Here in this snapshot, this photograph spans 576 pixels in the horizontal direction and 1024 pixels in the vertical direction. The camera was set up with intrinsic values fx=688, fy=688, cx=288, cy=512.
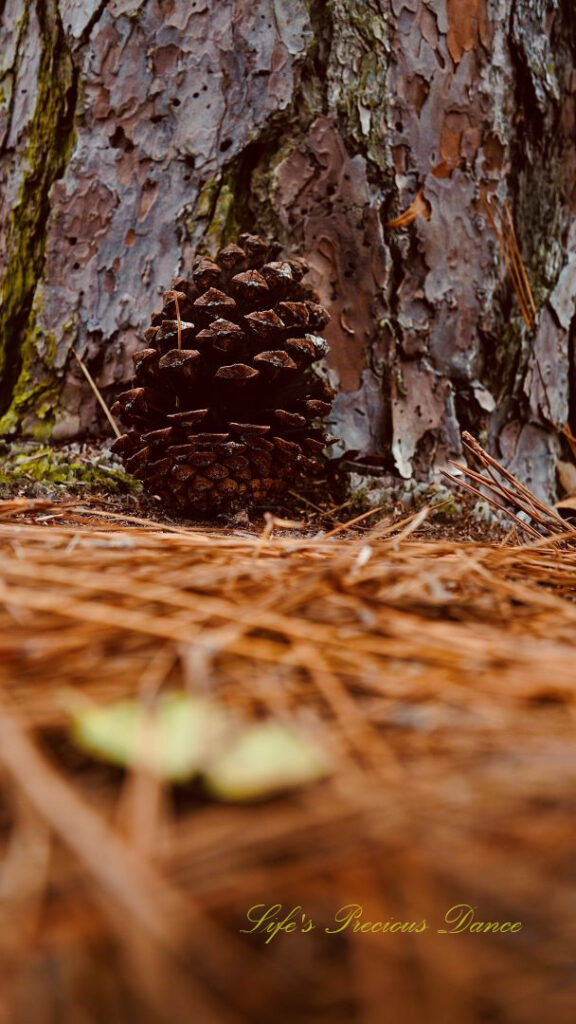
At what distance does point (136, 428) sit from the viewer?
1.30 metres

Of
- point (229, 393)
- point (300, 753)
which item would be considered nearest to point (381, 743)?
point (300, 753)

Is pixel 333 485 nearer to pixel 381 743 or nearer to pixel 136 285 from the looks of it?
pixel 136 285

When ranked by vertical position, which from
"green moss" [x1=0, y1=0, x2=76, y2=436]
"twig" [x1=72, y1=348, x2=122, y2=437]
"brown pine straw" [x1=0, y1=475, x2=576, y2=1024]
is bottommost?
"brown pine straw" [x1=0, y1=475, x2=576, y2=1024]

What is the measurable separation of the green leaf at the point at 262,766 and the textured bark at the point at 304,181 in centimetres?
114

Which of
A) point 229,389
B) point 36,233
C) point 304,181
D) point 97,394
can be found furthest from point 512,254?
point 36,233

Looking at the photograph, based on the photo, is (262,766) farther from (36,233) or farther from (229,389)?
(36,233)

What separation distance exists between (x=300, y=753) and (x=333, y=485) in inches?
44.4

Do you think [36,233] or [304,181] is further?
[36,233]

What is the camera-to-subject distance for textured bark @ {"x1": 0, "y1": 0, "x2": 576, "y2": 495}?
4.77 ft

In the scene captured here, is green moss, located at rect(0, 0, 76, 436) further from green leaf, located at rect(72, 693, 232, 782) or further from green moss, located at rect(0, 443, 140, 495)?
green leaf, located at rect(72, 693, 232, 782)

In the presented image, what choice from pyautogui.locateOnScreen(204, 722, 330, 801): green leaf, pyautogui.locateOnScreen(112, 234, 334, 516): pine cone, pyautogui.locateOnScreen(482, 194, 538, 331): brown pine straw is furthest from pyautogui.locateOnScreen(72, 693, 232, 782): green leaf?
pyautogui.locateOnScreen(482, 194, 538, 331): brown pine straw

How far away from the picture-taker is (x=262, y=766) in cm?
32

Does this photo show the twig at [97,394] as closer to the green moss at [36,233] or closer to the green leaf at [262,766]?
the green moss at [36,233]

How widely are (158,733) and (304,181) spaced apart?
1370mm
